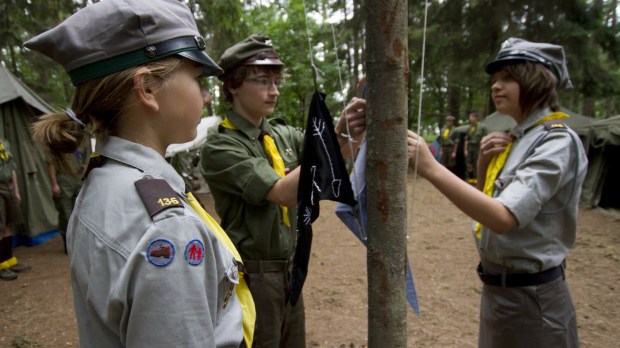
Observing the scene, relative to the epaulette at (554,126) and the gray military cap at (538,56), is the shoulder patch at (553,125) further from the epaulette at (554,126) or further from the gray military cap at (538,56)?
the gray military cap at (538,56)

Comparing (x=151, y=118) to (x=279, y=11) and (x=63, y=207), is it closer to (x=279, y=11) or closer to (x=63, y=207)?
(x=63, y=207)

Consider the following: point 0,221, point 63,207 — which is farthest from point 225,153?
point 63,207

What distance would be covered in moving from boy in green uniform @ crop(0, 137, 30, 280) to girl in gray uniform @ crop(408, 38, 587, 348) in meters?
5.79

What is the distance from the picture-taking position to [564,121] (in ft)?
31.8

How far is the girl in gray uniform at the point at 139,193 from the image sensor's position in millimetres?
945

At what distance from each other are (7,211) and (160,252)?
5.83 metres

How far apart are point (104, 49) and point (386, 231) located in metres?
1.01

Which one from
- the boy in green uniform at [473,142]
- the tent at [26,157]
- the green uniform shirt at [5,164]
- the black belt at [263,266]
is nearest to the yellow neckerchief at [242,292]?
the black belt at [263,266]

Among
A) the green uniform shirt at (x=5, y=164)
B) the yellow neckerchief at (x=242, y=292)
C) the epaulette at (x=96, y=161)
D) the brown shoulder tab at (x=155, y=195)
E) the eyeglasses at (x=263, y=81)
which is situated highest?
the eyeglasses at (x=263, y=81)

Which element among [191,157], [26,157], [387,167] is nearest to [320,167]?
[387,167]

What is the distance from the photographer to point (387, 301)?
55.7 inches

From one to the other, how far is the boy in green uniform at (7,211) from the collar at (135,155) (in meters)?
5.34

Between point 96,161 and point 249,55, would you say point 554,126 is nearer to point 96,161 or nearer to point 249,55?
point 249,55

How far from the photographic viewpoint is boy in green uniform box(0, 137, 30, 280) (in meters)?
5.34
